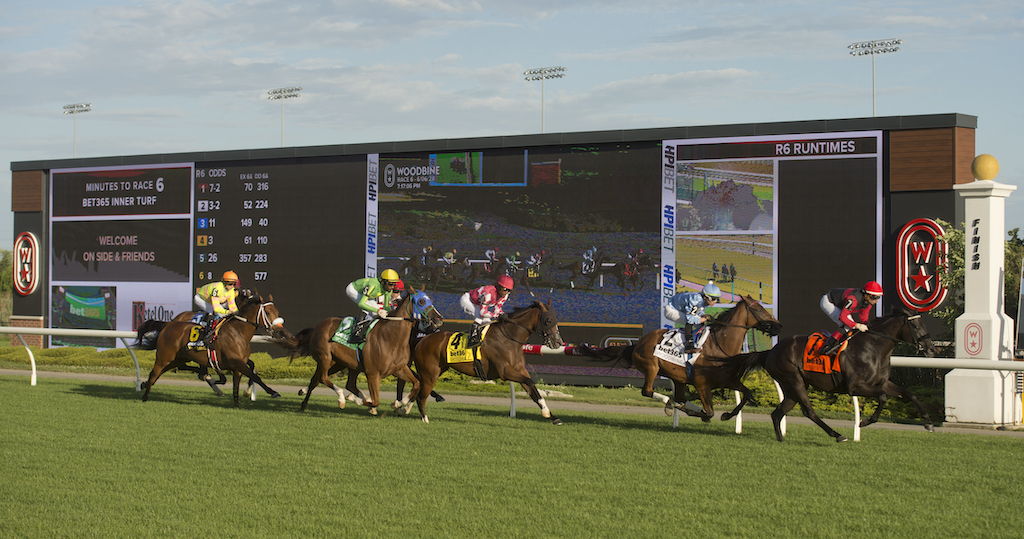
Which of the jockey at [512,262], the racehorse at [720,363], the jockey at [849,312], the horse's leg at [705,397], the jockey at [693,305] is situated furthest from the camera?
the jockey at [512,262]

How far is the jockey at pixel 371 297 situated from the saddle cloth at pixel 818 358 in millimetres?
5450

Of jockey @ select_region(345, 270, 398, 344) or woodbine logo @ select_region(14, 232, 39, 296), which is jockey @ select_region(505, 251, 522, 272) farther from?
woodbine logo @ select_region(14, 232, 39, 296)

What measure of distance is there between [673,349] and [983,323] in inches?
170

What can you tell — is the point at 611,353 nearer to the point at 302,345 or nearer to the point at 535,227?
the point at 302,345

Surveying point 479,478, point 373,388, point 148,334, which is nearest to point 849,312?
point 479,478

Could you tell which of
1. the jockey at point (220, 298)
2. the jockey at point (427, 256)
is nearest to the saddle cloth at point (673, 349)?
the jockey at point (220, 298)

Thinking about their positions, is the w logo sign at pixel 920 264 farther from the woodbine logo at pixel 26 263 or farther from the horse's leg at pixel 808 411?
the woodbine logo at pixel 26 263

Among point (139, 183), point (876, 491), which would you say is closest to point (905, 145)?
point (876, 491)

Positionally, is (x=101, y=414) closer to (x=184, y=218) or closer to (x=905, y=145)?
(x=184, y=218)

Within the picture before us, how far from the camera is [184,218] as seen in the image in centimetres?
2284

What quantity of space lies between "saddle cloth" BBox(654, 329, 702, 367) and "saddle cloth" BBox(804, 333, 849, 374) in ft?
5.10

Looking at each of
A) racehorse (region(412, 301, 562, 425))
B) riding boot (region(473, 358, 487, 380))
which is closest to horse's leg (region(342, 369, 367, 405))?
racehorse (region(412, 301, 562, 425))

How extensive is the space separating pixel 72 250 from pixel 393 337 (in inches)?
535

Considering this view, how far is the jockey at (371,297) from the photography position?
46.0ft
